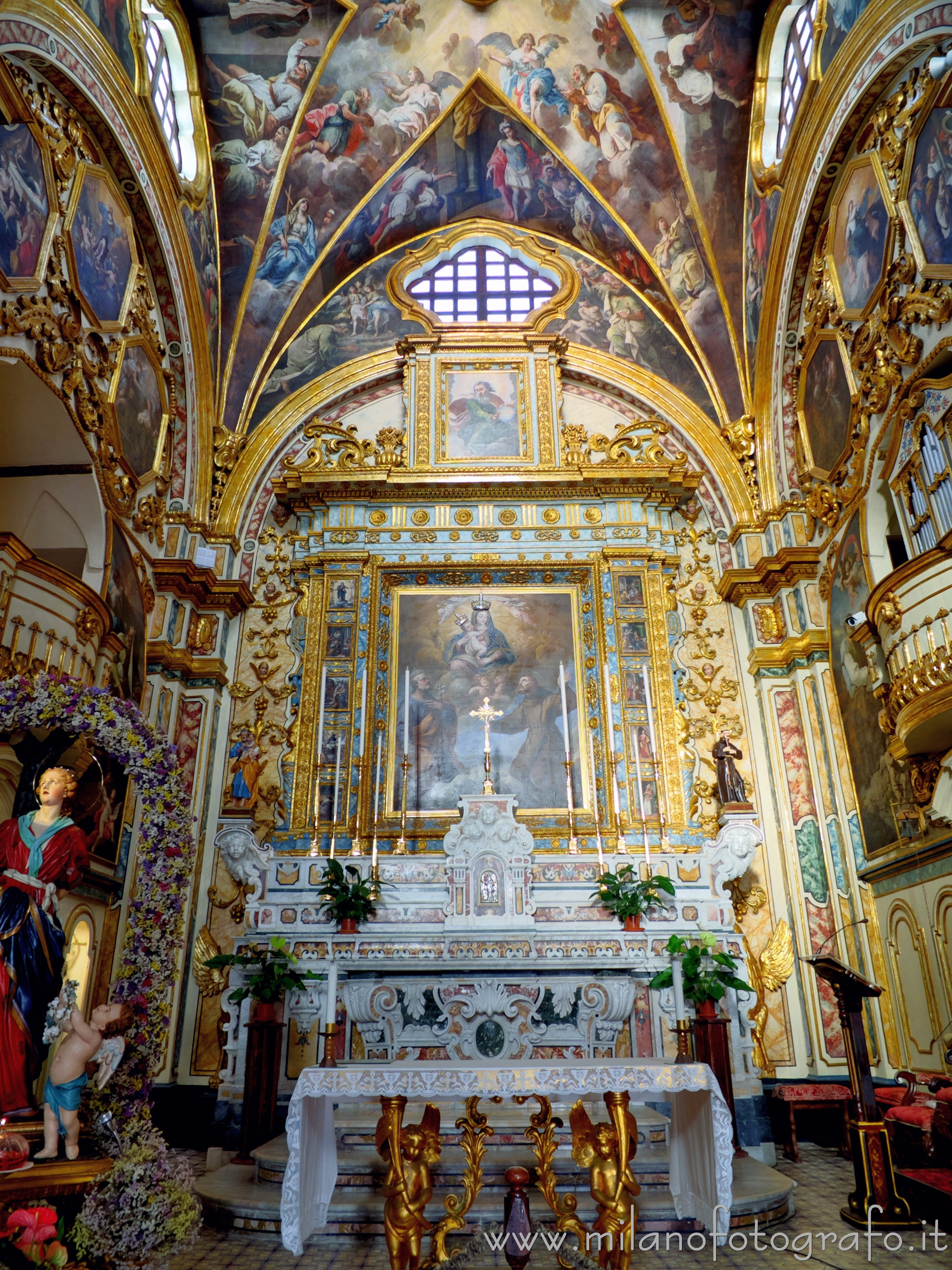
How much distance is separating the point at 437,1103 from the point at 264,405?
900 centimetres

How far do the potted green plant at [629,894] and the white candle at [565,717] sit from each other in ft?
5.44

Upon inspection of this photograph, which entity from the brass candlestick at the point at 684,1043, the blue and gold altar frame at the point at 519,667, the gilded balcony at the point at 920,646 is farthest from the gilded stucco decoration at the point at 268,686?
the gilded balcony at the point at 920,646

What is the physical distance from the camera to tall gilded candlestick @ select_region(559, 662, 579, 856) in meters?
10.0

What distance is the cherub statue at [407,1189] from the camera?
472 cm

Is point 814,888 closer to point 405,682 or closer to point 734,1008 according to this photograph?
point 734,1008

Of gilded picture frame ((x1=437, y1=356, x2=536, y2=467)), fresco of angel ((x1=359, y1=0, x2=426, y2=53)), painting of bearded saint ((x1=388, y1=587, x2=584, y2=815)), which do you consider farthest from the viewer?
gilded picture frame ((x1=437, y1=356, x2=536, y2=467))

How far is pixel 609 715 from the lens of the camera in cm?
1084

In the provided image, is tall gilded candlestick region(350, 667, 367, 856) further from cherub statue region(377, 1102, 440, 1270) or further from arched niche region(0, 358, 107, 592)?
cherub statue region(377, 1102, 440, 1270)

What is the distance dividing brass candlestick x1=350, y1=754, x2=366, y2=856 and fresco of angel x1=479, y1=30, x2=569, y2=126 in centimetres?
868

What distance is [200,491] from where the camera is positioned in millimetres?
11797

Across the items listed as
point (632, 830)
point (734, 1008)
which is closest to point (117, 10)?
point (632, 830)

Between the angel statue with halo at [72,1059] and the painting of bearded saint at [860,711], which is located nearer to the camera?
the angel statue with halo at [72,1059]

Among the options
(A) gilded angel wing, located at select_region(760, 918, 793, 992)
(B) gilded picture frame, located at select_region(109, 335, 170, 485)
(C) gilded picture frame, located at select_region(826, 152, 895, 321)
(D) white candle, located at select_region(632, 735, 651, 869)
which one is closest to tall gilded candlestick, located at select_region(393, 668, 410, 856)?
(D) white candle, located at select_region(632, 735, 651, 869)

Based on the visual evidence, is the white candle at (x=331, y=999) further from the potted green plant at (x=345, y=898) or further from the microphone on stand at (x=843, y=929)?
the microphone on stand at (x=843, y=929)
